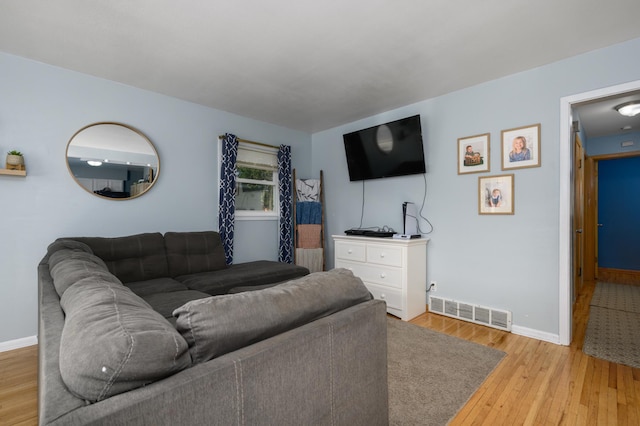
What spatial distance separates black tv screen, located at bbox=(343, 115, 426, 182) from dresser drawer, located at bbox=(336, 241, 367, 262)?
0.96 m

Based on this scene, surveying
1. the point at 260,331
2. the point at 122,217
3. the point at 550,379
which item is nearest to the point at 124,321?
the point at 260,331

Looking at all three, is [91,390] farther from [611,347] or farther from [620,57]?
[620,57]

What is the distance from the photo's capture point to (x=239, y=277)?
9.16 feet

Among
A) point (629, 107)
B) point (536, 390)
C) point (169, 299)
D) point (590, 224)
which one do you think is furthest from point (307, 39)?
point (590, 224)

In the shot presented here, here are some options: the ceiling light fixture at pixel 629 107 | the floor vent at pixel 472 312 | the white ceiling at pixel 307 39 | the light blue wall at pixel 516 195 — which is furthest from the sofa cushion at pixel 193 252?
the ceiling light fixture at pixel 629 107

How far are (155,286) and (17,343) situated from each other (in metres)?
1.31

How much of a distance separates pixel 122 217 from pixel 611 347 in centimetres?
462

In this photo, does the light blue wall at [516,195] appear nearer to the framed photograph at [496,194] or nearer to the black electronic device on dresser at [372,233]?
the framed photograph at [496,194]

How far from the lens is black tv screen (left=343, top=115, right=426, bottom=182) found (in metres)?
3.47

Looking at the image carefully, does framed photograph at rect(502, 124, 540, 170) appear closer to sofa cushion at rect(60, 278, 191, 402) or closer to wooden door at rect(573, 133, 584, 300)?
wooden door at rect(573, 133, 584, 300)

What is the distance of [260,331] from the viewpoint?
37.2 inches

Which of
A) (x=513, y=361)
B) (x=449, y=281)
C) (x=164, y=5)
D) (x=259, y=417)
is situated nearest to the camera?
(x=259, y=417)

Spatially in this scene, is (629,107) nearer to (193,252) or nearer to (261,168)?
(261,168)

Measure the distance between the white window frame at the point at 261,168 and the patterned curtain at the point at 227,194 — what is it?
5.0 inches
